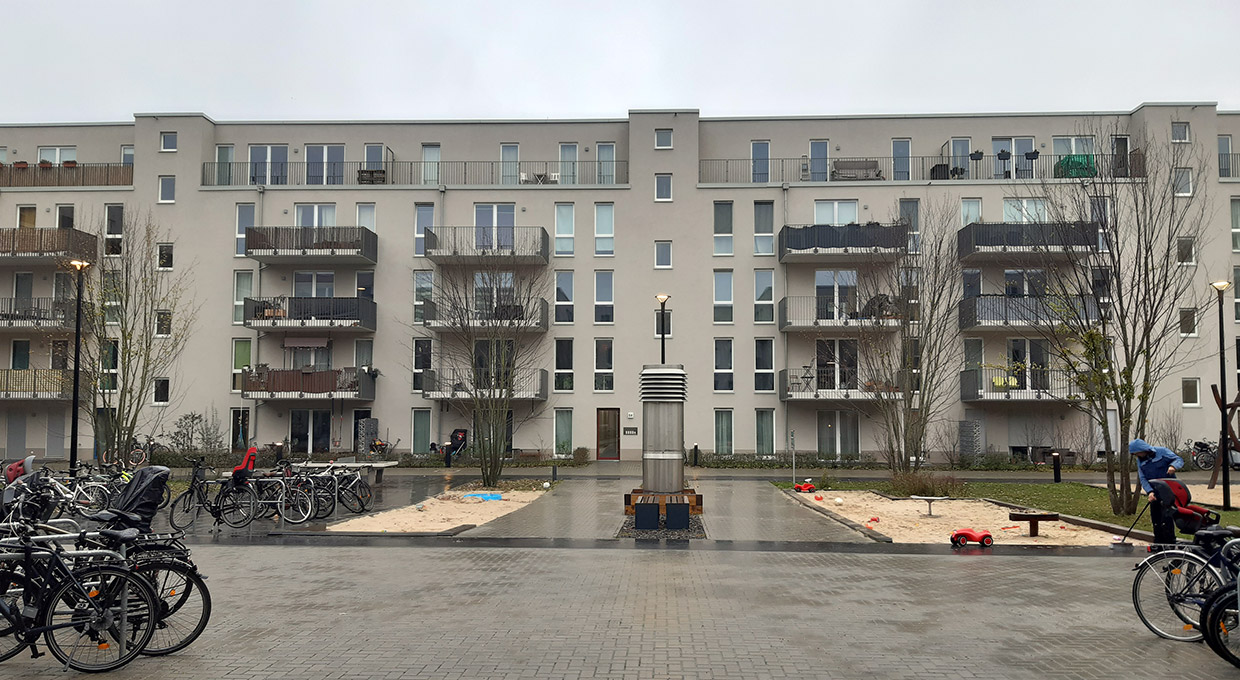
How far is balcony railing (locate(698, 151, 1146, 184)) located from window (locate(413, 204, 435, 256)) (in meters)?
11.6

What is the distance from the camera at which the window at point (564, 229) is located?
34875 millimetres

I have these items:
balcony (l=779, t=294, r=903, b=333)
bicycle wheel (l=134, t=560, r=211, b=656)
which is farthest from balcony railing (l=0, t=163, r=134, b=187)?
bicycle wheel (l=134, t=560, r=211, b=656)

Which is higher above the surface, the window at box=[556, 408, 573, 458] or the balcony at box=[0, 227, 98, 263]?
the balcony at box=[0, 227, 98, 263]

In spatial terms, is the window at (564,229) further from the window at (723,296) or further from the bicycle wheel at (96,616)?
the bicycle wheel at (96,616)

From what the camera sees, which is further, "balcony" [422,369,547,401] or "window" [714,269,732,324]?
"window" [714,269,732,324]

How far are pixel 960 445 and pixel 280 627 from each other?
2957 centimetres

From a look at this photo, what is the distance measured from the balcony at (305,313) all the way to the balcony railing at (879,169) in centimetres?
1546

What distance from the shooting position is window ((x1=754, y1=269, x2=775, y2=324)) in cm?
3409

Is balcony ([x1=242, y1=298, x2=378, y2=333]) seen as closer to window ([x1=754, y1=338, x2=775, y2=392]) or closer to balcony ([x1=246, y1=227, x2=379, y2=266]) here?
balcony ([x1=246, y1=227, x2=379, y2=266])

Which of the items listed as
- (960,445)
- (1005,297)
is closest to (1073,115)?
(1005,297)

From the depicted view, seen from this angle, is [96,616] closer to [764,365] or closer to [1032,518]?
[1032,518]

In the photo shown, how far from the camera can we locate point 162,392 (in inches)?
1336

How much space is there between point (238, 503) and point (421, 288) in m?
20.1

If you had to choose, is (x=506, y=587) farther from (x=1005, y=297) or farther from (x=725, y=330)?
(x=1005, y=297)
